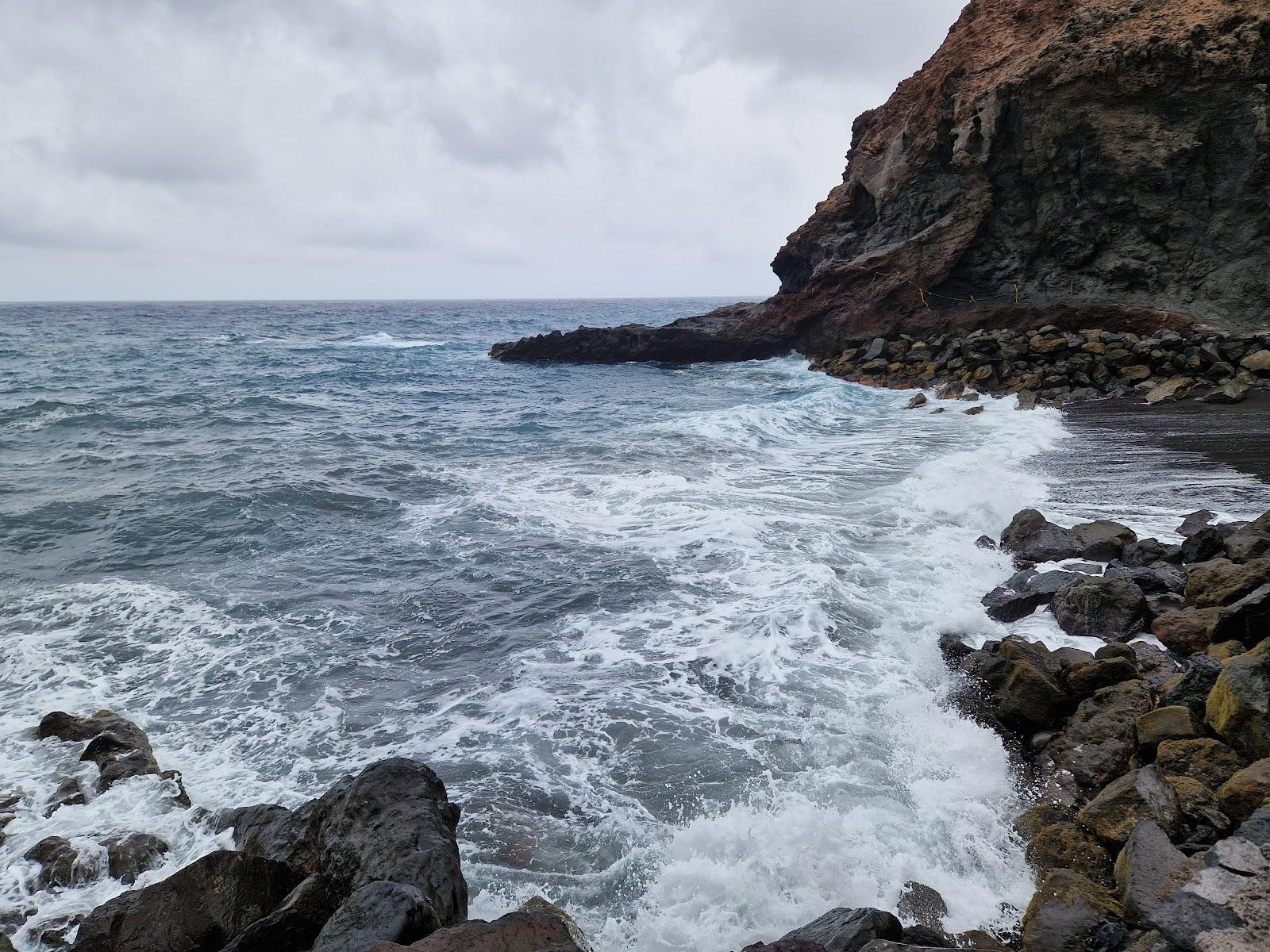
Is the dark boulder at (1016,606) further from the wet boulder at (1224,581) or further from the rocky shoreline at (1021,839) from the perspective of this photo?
the wet boulder at (1224,581)

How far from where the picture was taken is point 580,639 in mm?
8406

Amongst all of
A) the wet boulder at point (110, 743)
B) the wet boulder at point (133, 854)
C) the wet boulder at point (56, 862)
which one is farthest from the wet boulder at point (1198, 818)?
the wet boulder at point (56, 862)

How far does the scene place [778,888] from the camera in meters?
4.71

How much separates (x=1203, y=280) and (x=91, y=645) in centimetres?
2805

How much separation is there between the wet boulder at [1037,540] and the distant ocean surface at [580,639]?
1.60ft

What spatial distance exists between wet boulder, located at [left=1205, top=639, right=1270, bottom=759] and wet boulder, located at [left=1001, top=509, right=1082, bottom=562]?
4.46 meters

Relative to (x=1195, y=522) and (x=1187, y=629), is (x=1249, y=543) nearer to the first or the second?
(x=1195, y=522)

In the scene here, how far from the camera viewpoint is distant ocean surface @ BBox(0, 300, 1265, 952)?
198 inches

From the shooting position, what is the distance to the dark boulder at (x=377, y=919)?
3703 millimetres

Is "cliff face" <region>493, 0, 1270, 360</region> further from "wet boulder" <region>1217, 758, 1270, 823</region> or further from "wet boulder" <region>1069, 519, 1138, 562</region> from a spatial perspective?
"wet boulder" <region>1217, 758, 1270, 823</region>

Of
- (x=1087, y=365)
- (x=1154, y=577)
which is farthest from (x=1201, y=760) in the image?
(x=1087, y=365)

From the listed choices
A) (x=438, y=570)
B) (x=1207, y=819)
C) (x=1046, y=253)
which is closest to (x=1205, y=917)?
(x=1207, y=819)

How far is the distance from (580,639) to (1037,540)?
6.05m

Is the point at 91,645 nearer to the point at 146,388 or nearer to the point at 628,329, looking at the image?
the point at 146,388
